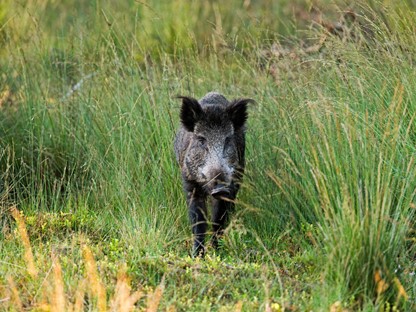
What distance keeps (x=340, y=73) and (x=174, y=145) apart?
4.92 ft

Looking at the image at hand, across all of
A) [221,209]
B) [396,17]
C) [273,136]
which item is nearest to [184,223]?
[221,209]

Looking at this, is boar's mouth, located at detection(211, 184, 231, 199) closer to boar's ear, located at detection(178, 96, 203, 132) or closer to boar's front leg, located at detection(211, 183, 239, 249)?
boar's front leg, located at detection(211, 183, 239, 249)

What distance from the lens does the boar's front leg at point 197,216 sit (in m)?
6.70

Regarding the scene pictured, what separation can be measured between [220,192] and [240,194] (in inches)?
33.8

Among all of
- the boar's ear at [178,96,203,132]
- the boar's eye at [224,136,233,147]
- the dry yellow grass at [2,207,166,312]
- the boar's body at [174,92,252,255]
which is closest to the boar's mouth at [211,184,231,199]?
the boar's body at [174,92,252,255]

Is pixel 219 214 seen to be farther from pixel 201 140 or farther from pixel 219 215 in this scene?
pixel 201 140

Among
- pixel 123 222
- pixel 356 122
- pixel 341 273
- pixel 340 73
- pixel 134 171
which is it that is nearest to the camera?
pixel 341 273

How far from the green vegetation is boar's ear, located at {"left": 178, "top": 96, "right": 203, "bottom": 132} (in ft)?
2.02

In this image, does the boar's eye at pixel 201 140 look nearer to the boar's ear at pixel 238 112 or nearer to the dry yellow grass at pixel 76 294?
the boar's ear at pixel 238 112

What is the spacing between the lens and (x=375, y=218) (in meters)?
5.04

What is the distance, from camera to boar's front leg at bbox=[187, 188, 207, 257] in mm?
6699

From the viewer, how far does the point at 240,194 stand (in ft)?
23.6

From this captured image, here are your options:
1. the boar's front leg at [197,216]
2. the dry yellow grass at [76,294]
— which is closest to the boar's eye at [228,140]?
the boar's front leg at [197,216]

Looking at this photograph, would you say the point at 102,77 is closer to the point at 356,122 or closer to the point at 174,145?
the point at 174,145
